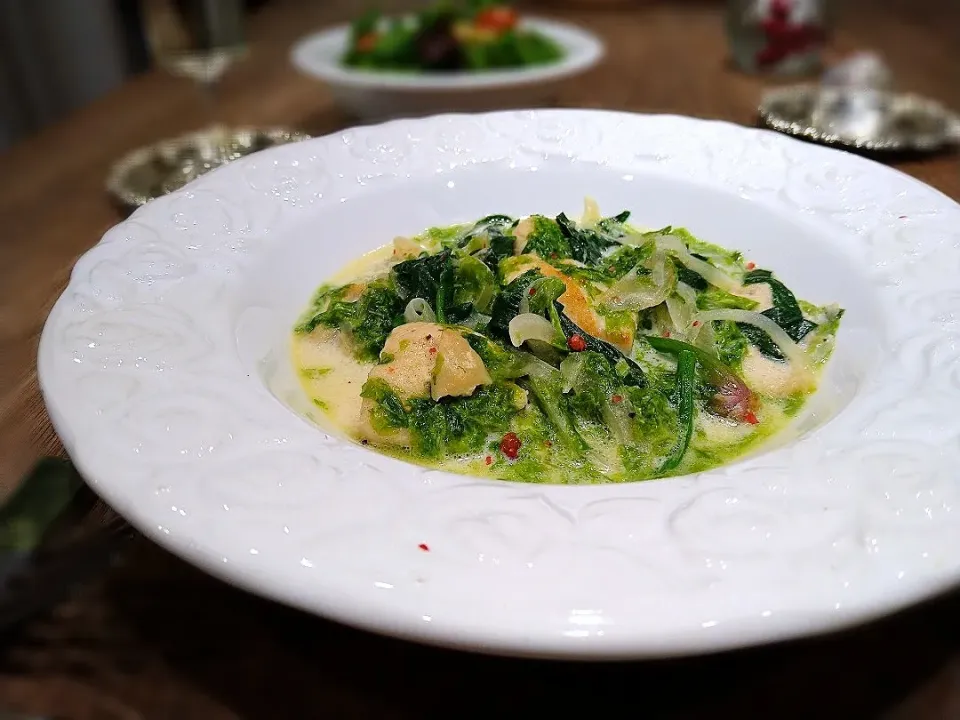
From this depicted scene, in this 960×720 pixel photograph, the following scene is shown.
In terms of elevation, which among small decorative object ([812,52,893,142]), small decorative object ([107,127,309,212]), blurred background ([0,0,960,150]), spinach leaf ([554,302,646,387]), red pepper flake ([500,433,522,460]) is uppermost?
spinach leaf ([554,302,646,387])

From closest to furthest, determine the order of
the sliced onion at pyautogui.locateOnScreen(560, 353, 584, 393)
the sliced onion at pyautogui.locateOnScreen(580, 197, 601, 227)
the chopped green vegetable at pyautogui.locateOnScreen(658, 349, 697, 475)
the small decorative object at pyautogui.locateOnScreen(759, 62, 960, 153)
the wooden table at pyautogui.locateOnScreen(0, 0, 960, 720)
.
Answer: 1. the wooden table at pyautogui.locateOnScreen(0, 0, 960, 720)
2. the chopped green vegetable at pyautogui.locateOnScreen(658, 349, 697, 475)
3. the sliced onion at pyautogui.locateOnScreen(560, 353, 584, 393)
4. the sliced onion at pyautogui.locateOnScreen(580, 197, 601, 227)
5. the small decorative object at pyautogui.locateOnScreen(759, 62, 960, 153)

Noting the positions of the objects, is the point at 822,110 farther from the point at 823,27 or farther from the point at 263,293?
the point at 263,293

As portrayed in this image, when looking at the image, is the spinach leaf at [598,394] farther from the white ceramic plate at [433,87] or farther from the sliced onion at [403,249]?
the white ceramic plate at [433,87]

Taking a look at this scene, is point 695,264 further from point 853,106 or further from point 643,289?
point 853,106

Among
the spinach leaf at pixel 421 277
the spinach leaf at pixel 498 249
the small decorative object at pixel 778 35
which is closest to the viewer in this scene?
the spinach leaf at pixel 421 277

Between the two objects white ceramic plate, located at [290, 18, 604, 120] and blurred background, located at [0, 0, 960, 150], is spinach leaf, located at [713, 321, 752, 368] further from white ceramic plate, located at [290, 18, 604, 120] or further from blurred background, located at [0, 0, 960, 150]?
blurred background, located at [0, 0, 960, 150]

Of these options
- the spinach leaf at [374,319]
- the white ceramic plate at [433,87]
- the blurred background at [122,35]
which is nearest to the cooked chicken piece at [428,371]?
the spinach leaf at [374,319]

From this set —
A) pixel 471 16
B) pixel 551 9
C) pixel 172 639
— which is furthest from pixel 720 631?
pixel 551 9

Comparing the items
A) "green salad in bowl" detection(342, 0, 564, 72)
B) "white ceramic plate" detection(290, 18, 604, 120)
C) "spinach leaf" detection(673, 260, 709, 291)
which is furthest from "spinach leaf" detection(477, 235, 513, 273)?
"green salad in bowl" detection(342, 0, 564, 72)
